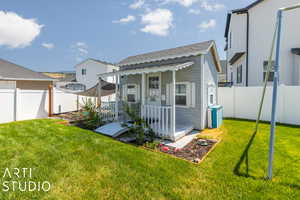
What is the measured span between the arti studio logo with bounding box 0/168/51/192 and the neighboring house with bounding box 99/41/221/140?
12.6ft

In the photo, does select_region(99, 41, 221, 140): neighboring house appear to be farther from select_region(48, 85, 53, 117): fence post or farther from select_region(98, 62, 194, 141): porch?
select_region(48, 85, 53, 117): fence post

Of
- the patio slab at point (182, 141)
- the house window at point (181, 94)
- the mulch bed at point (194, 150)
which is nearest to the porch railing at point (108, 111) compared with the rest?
the house window at point (181, 94)

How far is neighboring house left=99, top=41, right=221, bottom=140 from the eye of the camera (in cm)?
607

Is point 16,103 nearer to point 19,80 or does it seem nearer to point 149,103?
point 19,80

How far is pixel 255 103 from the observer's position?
8320 mm

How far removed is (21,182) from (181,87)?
6.21 m

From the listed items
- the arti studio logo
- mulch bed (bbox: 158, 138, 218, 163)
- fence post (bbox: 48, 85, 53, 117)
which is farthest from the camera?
fence post (bbox: 48, 85, 53, 117)

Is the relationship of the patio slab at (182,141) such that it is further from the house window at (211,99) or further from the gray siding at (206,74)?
the house window at (211,99)

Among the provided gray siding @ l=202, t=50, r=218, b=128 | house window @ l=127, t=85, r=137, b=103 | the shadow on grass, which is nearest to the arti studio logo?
the shadow on grass

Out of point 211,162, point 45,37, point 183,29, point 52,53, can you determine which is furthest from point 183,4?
point 52,53

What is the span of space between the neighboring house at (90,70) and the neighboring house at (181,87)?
16.6 m

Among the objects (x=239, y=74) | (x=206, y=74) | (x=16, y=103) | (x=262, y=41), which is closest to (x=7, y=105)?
(x=16, y=103)

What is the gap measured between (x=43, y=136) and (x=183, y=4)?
9612 mm

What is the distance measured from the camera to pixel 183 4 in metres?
8.34
